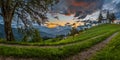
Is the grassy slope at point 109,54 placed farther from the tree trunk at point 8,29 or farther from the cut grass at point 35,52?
the tree trunk at point 8,29

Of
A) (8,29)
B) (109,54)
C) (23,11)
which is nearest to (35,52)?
(109,54)

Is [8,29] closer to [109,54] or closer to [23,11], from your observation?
[23,11]

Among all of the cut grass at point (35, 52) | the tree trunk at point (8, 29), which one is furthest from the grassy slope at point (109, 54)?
the tree trunk at point (8, 29)

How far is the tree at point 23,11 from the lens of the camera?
43500 mm

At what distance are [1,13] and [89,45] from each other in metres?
15.1

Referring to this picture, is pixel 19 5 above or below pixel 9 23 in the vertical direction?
above

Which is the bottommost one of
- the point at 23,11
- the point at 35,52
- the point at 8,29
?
the point at 35,52

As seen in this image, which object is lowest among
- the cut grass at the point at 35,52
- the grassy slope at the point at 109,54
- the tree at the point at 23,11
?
the grassy slope at the point at 109,54

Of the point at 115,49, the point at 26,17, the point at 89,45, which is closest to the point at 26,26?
the point at 26,17

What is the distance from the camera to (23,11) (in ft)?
151

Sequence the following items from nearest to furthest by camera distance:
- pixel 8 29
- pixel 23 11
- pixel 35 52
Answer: pixel 35 52 < pixel 8 29 < pixel 23 11

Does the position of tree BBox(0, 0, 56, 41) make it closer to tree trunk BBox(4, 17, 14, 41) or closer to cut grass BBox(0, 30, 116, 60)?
tree trunk BBox(4, 17, 14, 41)

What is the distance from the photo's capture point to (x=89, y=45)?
40.9 meters

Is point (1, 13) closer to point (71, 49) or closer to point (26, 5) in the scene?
point (26, 5)
